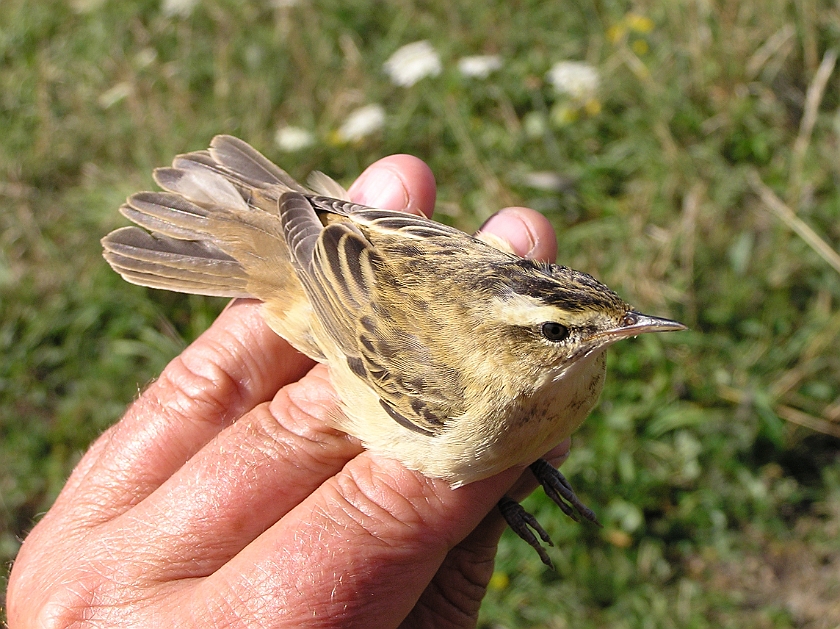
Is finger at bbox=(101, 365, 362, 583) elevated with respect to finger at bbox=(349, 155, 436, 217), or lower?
lower

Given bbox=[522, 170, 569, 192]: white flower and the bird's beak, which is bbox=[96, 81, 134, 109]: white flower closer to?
bbox=[522, 170, 569, 192]: white flower

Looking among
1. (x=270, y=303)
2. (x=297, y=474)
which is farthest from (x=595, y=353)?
(x=270, y=303)

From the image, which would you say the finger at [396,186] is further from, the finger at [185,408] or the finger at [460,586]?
the finger at [460,586]

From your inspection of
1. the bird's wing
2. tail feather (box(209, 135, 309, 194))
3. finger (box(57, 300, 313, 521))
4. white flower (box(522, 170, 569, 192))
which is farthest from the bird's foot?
white flower (box(522, 170, 569, 192))

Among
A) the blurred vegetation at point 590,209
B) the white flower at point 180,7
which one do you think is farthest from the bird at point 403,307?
the white flower at point 180,7

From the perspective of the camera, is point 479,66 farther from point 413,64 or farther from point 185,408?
point 185,408
